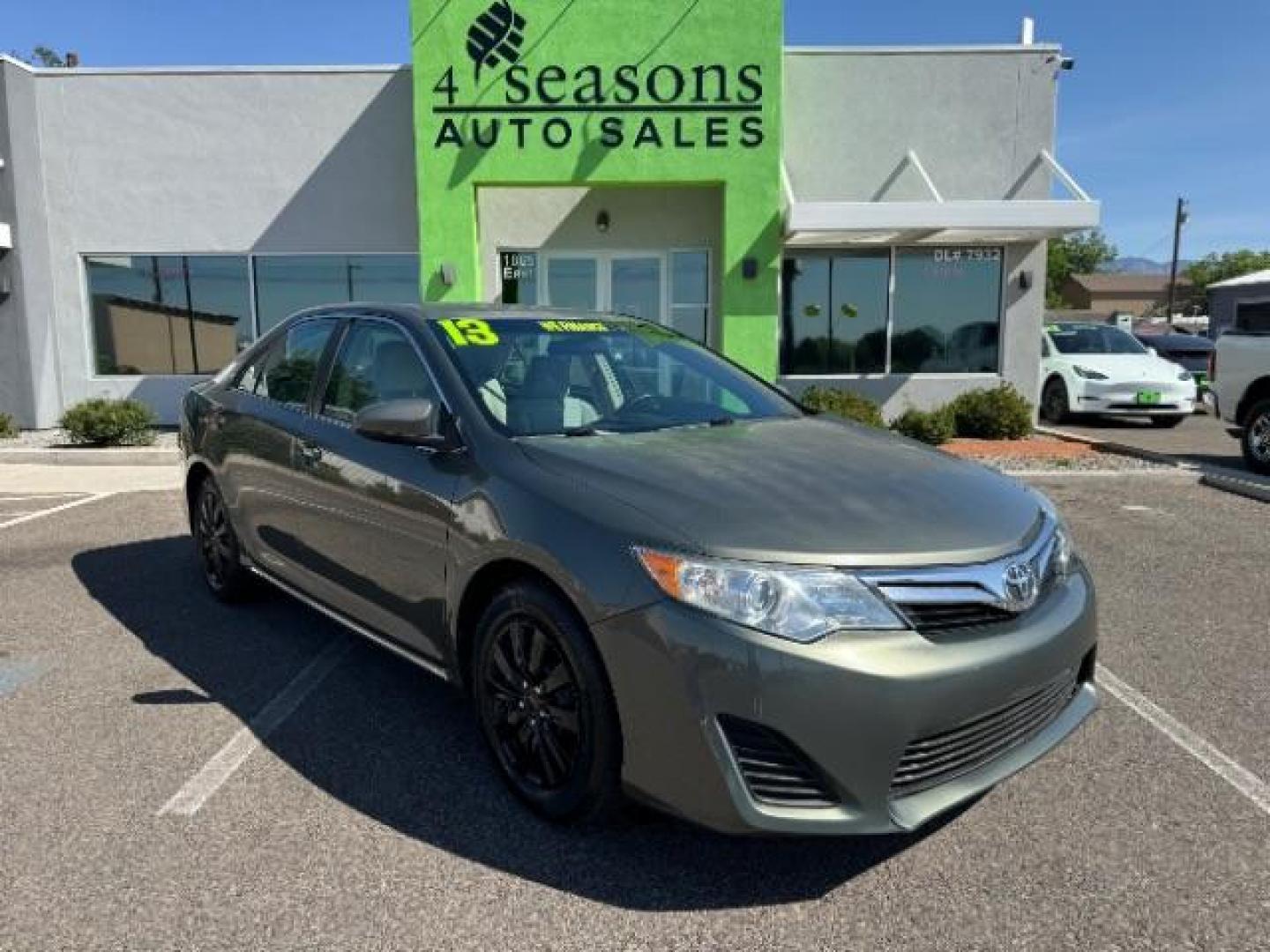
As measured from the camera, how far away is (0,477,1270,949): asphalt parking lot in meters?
2.40

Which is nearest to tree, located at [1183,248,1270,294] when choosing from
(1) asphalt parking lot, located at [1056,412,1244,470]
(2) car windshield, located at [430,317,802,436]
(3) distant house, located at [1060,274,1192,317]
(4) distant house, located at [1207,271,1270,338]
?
(3) distant house, located at [1060,274,1192,317]

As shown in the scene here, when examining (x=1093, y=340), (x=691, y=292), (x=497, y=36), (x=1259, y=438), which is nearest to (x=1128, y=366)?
(x=1093, y=340)

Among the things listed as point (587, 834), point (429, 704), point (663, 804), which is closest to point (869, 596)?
point (663, 804)

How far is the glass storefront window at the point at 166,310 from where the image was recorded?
13016 mm

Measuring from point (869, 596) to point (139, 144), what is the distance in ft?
44.9

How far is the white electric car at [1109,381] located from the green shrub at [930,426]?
4.31m

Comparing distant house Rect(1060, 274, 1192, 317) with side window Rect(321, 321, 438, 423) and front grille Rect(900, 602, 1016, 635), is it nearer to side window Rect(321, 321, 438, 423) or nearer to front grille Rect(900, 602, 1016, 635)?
side window Rect(321, 321, 438, 423)

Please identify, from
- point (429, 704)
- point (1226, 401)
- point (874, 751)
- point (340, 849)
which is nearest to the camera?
point (874, 751)

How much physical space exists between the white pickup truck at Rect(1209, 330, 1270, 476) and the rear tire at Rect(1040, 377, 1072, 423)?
4267 millimetres

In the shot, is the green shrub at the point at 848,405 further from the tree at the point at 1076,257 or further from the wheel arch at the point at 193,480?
the tree at the point at 1076,257

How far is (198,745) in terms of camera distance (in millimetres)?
3412

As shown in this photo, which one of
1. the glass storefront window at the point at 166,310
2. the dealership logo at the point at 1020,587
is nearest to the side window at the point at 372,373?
the dealership logo at the point at 1020,587

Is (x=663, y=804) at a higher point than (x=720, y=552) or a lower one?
lower

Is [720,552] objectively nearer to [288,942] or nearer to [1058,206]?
[288,942]
